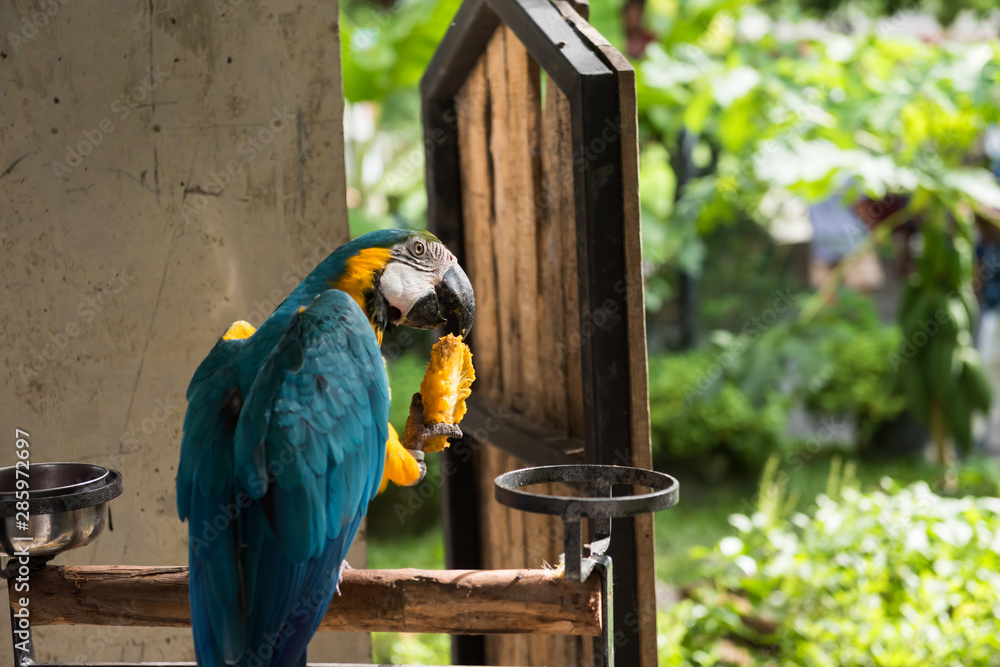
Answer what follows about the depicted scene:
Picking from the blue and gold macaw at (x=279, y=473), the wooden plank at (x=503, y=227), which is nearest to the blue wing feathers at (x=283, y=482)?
the blue and gold macaw at (x=279, y=473)

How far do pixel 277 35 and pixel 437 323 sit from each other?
1010 mm

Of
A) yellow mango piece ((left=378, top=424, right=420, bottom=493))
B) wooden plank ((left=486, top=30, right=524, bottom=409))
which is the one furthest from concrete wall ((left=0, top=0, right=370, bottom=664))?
yellow mango piece ((left=378, top=424, right=420, bottom=493))

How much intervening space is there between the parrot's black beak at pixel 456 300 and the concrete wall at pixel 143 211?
0.71m

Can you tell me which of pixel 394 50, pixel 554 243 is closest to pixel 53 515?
pixel 554 243

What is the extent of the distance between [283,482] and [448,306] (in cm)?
43

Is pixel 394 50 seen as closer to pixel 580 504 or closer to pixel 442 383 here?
pixel 442 383

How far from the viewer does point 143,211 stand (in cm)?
195

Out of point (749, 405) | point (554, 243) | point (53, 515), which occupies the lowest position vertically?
point (749, 405)

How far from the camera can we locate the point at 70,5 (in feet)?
6.08

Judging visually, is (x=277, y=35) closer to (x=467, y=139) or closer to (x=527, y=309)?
(x=467, y=139)

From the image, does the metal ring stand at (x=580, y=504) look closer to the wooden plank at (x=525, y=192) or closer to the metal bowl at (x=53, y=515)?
the metal bowl at (x=53, y=515)

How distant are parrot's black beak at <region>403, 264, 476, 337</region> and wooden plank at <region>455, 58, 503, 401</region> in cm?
90

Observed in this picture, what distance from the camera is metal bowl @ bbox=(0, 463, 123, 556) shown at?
4.22ft

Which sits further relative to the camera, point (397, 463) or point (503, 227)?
point (503, 227)
